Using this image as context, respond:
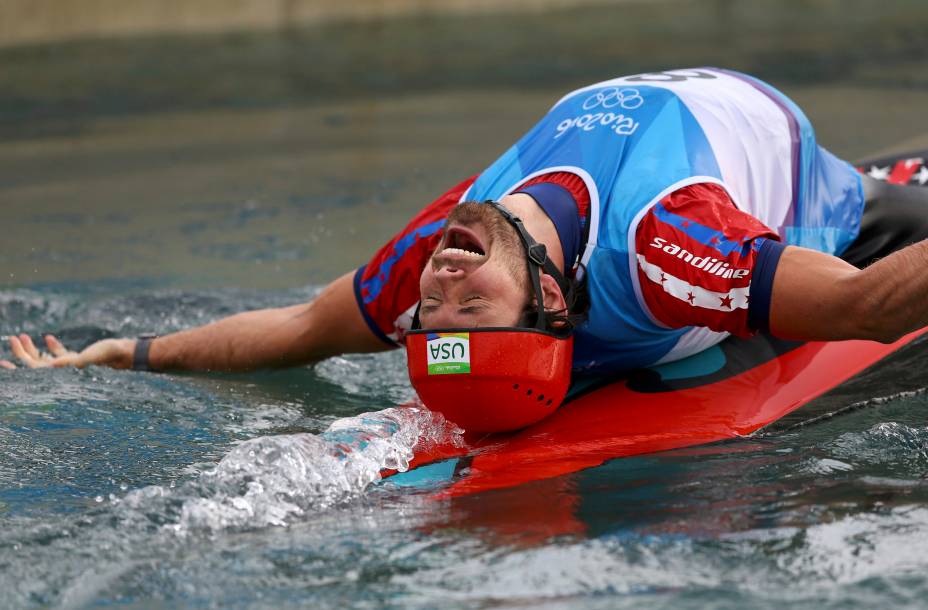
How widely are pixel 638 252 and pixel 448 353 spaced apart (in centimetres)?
53

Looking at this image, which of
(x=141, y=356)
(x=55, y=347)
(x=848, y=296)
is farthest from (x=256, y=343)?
(x=848, y=296)

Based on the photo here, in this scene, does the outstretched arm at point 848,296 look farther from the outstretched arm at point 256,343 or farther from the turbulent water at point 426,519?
the outstretched arm at point 256,343

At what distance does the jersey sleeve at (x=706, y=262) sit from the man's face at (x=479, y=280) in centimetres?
31

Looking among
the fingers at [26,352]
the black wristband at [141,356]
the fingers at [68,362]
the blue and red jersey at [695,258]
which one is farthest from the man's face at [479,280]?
the fingers at [26,352]

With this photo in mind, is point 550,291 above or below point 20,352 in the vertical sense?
above

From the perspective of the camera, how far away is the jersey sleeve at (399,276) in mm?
3807

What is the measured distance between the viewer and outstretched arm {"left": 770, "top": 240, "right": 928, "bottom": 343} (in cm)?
302

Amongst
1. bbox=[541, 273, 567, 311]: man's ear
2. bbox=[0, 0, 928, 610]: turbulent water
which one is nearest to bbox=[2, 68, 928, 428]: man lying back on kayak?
bbox=[541, 273, 567, 311]: man's ear

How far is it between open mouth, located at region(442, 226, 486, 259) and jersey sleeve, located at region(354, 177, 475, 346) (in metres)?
0.41

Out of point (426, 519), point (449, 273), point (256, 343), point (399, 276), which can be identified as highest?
point (449, 273)

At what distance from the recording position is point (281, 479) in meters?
3.09

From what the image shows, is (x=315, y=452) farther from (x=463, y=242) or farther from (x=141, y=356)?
(x=141, y=356)

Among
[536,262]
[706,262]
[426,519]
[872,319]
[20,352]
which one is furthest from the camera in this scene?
[20,352]

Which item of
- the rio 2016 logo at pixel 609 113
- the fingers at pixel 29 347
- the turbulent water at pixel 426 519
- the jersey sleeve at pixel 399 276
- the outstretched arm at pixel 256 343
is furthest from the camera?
the fingers at pixel 29 347
